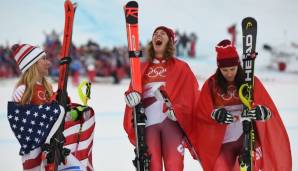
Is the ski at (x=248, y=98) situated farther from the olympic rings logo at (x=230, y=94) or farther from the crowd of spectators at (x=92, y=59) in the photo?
the crowd of spectators at (x=92, y=59)

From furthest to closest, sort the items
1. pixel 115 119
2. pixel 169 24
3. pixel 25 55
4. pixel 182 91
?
pixel 169 24
pixel 115 119
pixel 182 91
pixel 25 55

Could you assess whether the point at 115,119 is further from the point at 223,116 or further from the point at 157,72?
the point at 223,116

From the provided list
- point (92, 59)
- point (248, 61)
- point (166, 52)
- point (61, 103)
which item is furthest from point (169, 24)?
point (61, 103)

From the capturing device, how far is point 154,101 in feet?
10.9

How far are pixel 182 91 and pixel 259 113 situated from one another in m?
0.54

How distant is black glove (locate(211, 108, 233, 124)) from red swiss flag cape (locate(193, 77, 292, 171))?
0.41 ft

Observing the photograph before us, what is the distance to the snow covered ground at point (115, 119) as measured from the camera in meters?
4.47

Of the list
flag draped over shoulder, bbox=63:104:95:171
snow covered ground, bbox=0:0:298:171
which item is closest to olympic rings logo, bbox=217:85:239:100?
flag draped over shoulder, bbox=63:104:95:171

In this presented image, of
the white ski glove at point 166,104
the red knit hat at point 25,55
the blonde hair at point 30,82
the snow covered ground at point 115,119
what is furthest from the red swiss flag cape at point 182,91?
the snow covered ground at point 115,119

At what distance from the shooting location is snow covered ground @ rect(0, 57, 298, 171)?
4.47m

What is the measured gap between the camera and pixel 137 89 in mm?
3189

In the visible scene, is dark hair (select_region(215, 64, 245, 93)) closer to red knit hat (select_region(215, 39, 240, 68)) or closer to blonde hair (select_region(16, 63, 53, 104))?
red knit hat (select_region(215, 39, 240, 68))

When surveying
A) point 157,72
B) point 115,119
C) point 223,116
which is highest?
point 157,72

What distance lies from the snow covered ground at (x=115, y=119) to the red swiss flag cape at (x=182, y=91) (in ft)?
3.32
